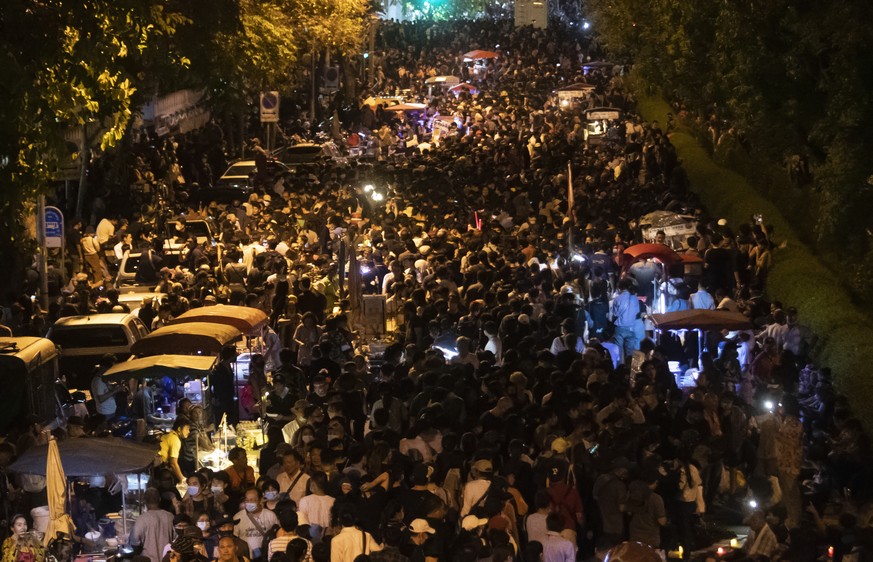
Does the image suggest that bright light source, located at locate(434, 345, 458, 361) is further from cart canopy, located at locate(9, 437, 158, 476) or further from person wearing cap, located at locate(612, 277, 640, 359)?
cart canopy, located at locate(9, 437, 158, 476)

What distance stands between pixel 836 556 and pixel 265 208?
22.4 m

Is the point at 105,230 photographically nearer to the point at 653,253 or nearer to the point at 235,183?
the point at 235,183

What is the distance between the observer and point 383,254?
88.3 feet

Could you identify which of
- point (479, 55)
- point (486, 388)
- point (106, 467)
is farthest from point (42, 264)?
point (479, 55)

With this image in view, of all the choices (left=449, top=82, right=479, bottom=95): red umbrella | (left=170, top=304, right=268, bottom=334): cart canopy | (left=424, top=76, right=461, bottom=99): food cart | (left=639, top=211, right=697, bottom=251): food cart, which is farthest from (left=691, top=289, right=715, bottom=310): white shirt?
(left=424, top=76, right=461, bottom=99): food cart

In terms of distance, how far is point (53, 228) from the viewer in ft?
84.7

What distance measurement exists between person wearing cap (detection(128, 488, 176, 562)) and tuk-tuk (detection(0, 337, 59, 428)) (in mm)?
4640

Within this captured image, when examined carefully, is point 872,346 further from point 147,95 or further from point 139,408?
point 147,95

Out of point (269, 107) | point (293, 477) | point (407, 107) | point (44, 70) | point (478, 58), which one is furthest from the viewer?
point (478, 58)

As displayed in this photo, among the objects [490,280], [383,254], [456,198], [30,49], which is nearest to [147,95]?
[456,198]

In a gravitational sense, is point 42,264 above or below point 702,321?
below

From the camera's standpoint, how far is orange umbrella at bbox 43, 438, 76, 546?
13.0 meters

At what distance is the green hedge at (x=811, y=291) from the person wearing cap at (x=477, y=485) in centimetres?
716

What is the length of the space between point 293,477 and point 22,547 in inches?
88.2
